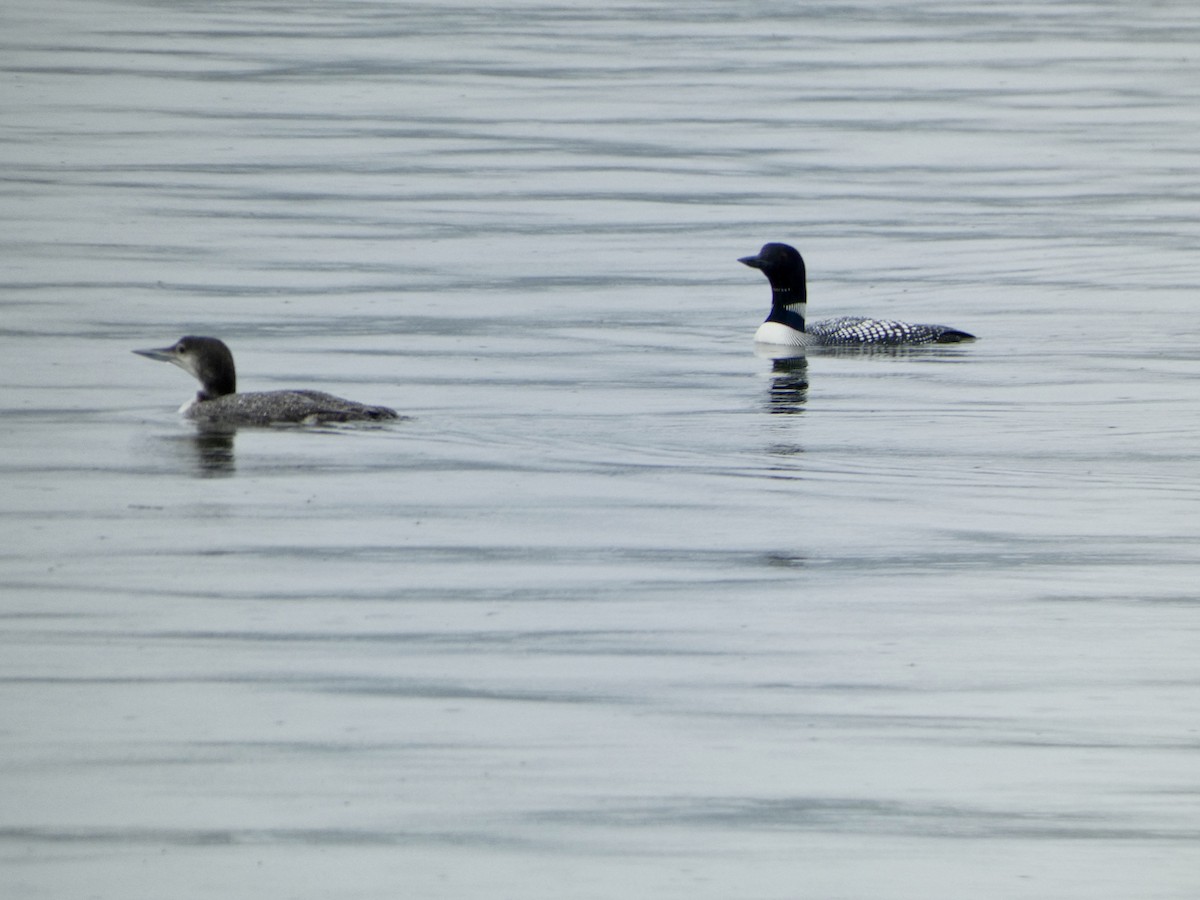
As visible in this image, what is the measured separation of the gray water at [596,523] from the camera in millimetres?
7012

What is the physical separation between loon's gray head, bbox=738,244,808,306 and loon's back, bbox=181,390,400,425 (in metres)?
4.15

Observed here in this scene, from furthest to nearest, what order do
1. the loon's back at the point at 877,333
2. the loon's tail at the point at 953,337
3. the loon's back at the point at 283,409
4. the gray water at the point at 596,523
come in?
the loon's tail at the point at 953,337 → the loon's back at the point at 877,333 → the loon's back at the point at 283,409 → the gray water at the point at 596,523

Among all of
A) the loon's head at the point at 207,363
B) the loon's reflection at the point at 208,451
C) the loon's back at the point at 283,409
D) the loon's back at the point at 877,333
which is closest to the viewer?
the loon's reflection at the point at 208,451

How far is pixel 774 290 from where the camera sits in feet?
53.7

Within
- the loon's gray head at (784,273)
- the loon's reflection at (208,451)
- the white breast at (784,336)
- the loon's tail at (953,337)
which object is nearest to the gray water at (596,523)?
the loon's reflection at (208,451)

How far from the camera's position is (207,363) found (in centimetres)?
1295

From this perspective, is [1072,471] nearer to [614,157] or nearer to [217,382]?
[217,382]

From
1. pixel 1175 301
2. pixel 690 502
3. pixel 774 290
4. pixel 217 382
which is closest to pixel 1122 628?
pixel 690 502

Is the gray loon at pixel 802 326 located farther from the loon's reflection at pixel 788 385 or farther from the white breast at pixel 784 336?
the loon's reflection at pixel 788 385

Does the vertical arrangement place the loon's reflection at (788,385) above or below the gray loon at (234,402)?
below

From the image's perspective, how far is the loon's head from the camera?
42.5 ft

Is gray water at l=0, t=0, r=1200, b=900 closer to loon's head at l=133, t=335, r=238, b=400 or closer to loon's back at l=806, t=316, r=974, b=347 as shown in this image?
loon's back at l=806, t=316, r=974, b=347

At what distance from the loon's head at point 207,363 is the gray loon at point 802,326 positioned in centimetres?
408

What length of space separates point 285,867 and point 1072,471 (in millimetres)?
6240
